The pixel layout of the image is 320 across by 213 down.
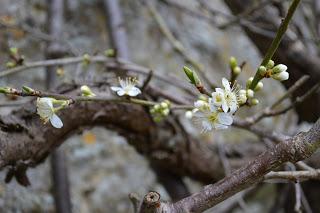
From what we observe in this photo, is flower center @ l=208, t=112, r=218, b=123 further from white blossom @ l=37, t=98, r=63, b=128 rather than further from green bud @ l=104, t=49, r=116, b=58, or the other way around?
green bud @ l=104, t=49, r=116, b=58

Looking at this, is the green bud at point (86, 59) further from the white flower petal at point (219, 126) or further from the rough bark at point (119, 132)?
the white flower petal at point (219, 126)

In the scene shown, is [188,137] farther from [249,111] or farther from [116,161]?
[249,111]

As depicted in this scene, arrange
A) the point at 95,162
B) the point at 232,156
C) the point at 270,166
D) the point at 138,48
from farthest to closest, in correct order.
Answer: the point at 138,48
the point at 95,162
the point at 232,156
the point at 270,166

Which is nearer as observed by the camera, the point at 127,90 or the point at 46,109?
the point at 46,109

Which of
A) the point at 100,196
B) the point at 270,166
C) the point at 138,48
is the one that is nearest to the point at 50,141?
the point at 270,166

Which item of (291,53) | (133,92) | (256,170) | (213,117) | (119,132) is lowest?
(256,170)

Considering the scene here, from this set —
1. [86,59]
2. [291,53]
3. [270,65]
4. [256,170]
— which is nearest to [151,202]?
[256,170]

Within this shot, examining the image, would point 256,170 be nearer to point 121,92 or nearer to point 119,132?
point 121,92

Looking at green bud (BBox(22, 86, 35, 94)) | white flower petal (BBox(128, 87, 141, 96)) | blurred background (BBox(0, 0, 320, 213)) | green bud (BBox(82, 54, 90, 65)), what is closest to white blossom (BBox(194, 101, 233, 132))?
white flower petal (BBox(128, 87, 141, 96))
